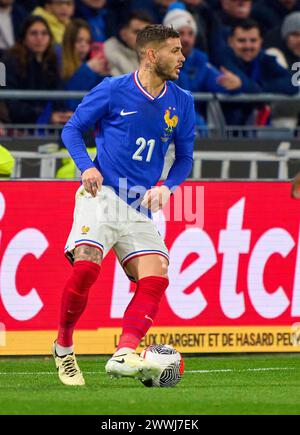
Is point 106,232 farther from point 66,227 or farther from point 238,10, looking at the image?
point 238,10

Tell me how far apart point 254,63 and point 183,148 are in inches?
309

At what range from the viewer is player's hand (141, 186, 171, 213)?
362 inches

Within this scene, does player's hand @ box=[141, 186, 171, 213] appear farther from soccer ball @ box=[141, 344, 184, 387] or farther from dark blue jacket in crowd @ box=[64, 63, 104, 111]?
dark blue jacket in crowd @ box=[64, 63, 104, 111]

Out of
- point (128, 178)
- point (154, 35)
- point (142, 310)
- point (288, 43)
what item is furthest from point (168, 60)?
point (288, 43)

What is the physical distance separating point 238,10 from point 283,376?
8.87 m

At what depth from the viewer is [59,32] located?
1695 centimetres

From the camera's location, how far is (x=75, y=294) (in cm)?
935

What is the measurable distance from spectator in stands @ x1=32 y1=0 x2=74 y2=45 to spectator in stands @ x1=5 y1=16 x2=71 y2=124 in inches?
33.7

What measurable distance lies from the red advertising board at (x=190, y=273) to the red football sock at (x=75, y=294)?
2548mm

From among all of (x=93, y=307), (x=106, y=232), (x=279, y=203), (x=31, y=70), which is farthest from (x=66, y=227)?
(x=31, y=70)

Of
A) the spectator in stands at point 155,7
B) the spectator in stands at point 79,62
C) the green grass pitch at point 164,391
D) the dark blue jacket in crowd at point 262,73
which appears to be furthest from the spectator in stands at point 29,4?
the green grass pitch at point 164,391

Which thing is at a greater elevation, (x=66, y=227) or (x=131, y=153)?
(x=66, y=227)

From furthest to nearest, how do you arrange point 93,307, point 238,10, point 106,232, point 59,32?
1. point 238,10
2. point 59,32
3. point 93,307
4. point 106,232

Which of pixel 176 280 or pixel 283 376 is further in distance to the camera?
pixel 176 280
